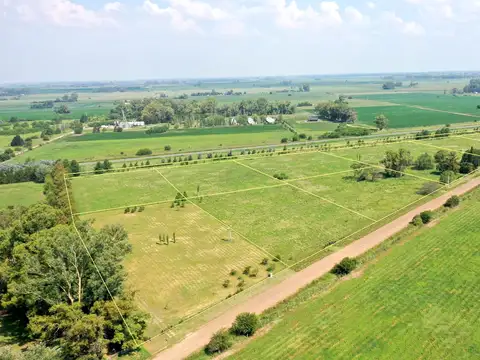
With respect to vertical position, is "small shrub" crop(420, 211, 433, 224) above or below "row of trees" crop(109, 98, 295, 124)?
below

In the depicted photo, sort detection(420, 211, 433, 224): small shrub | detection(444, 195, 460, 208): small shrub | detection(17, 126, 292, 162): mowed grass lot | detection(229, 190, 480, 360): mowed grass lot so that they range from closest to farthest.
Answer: detection(229, 190, 480, 360): mowed grass lot → detection(420, 211, 433, 224): small shrub → detection(444, 195, 460, 208): small shrub → detection(17, 126, 292, 162): mowed grass lot

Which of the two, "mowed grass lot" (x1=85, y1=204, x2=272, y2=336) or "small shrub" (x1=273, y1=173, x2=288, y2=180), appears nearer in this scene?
"mowed grass lot" (x1=85, y1=204, x2=272, y2=336)

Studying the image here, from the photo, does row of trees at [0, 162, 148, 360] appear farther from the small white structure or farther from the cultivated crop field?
the small white structure

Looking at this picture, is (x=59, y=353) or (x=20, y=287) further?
(x=20, y=287)

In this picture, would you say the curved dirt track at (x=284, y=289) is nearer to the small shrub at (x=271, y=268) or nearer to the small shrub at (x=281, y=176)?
the small shrub at (x=271, y=268)

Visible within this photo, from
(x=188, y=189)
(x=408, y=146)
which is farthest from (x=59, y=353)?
(x=408, y=146)

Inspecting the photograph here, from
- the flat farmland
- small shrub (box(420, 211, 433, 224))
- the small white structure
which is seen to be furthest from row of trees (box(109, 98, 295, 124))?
small shrub (box(420, 211, 433, 224))

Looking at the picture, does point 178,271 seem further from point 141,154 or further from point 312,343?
point 141,154
